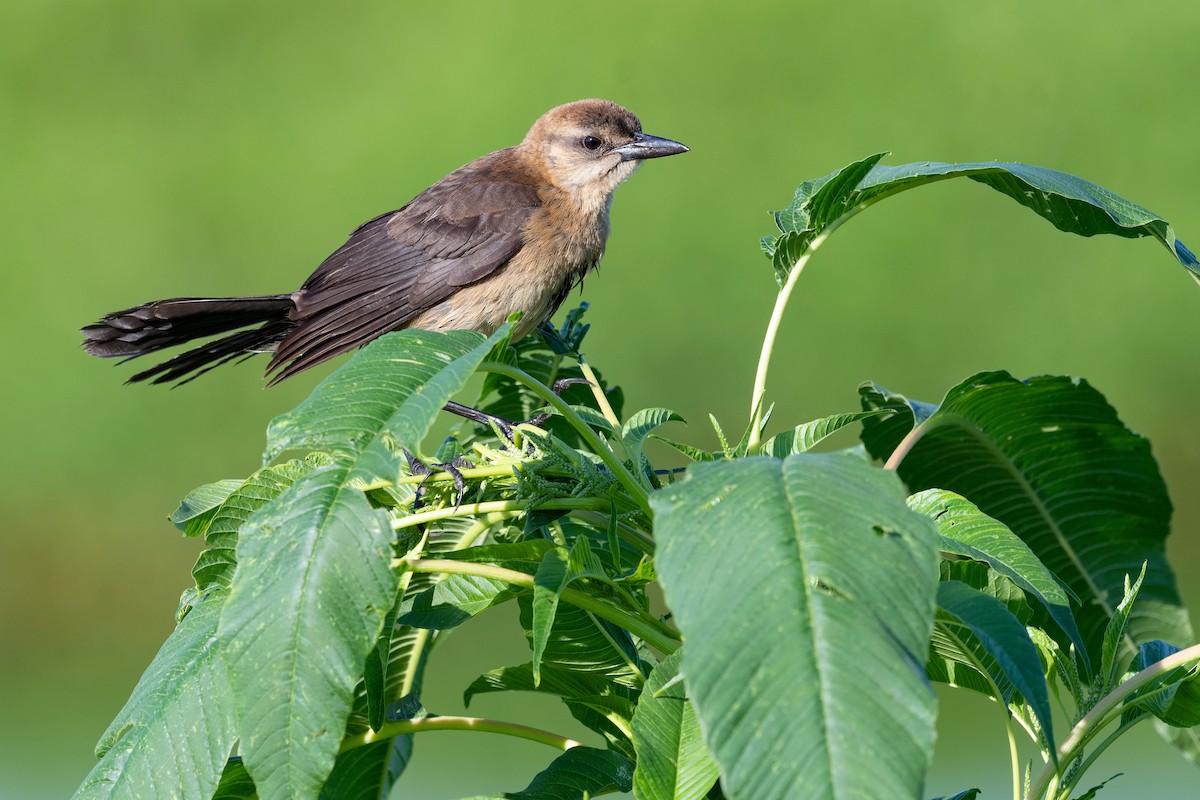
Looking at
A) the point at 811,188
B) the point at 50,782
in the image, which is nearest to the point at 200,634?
the point at 811,188

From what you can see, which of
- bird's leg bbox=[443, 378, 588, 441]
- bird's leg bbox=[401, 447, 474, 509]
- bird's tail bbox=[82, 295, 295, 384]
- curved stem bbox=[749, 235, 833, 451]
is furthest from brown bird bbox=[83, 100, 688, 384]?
bird's leg bbox=[401, 447, 474, 509]

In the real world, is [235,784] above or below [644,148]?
below

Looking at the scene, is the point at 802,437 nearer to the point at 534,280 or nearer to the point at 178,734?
the point at 178,734

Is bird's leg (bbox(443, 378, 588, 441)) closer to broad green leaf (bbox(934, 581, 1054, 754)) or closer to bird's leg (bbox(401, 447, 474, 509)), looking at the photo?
bird's leg (bbox(401, 447, 474, 509))

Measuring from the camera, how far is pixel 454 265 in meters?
2.21

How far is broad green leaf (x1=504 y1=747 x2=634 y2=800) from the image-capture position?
88 centimetres

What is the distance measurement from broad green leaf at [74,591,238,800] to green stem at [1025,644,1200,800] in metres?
0.54

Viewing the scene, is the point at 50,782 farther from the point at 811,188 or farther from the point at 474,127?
the point at 474,127

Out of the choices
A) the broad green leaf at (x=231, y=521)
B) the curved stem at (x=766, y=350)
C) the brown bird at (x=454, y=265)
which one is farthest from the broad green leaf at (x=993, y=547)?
the brown bird at (x=454, y=265)

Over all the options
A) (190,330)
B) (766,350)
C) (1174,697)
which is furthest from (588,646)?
(190,330)

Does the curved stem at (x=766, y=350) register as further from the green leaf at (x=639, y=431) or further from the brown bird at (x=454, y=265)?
the brown bird at (x=454, y=265)

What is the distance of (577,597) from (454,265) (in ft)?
4.91

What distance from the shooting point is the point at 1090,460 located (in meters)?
1.21

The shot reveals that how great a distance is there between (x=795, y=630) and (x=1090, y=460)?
2.51ft
